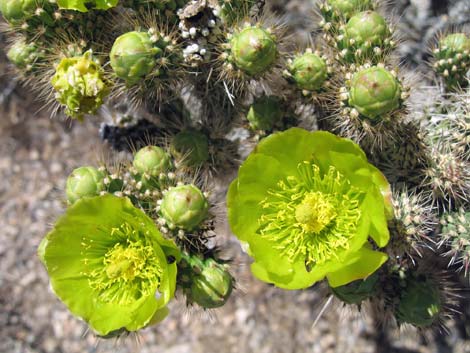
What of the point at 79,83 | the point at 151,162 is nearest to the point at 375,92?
the point at 151,162

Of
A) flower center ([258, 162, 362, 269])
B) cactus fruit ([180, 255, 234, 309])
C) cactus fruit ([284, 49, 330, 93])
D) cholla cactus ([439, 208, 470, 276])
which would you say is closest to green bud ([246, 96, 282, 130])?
cactus fruit ([284, 49, 330, 93])

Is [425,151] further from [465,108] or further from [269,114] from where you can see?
[269,114]

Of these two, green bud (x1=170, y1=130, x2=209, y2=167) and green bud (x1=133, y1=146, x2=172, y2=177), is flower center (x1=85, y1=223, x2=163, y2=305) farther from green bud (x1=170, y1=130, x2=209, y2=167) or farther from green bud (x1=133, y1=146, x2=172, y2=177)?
green bud (x1=170, y1=130, x2=209, y2=167)

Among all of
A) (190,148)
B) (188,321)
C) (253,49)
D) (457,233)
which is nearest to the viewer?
(253,49)

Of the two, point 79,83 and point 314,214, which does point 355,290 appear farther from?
point 79,83

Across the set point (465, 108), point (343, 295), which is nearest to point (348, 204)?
point (343, 295)

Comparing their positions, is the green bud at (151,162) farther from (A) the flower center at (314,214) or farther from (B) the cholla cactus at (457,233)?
(B) the cholla cactus at (457,233)
